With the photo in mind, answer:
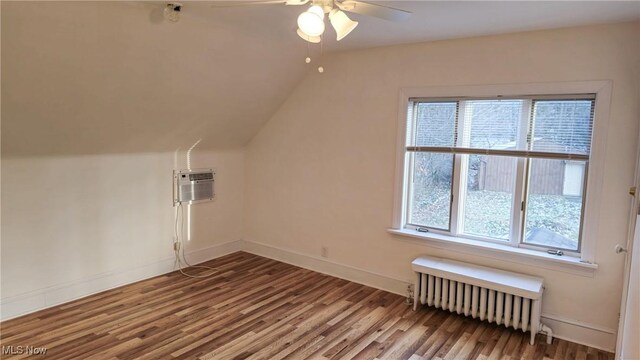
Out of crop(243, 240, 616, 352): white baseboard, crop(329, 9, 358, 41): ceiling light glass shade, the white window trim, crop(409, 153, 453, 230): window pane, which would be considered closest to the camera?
crop(329, 9, 358, 41): ceiling light glass shade

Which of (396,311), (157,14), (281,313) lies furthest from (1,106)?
(396,311)

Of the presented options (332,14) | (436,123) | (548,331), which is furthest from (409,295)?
(332,14)

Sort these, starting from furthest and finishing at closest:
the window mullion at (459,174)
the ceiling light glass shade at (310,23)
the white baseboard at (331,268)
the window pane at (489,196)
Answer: the white baseboard at (331,268)
the window mullion at (459,174)
the window pane at (489,196)
the ceiling light glass shade at (310,23)

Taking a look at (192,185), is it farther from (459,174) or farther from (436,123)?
(459,174)

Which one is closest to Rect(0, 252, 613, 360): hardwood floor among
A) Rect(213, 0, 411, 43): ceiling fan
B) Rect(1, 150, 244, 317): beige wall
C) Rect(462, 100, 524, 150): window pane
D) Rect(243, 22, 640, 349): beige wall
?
Rect(1, 150, 244, 317): beige wall

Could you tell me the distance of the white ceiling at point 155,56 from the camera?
8.30 feet

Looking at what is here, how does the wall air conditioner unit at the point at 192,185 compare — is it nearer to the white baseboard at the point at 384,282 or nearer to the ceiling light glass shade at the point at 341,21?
the white baseboard at the point at 384,282

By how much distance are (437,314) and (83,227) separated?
3183mm

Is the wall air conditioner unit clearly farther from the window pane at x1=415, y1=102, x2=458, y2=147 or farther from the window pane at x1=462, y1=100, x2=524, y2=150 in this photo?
the window pane at x1=462, y1=100, x2=524, y2=150

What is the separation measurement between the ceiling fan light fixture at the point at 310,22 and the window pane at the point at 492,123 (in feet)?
6.58

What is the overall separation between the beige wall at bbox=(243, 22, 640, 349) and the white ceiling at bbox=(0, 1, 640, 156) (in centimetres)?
17

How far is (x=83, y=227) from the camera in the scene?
3.63 metres

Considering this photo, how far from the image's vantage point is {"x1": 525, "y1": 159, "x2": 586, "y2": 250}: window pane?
3.08 m
